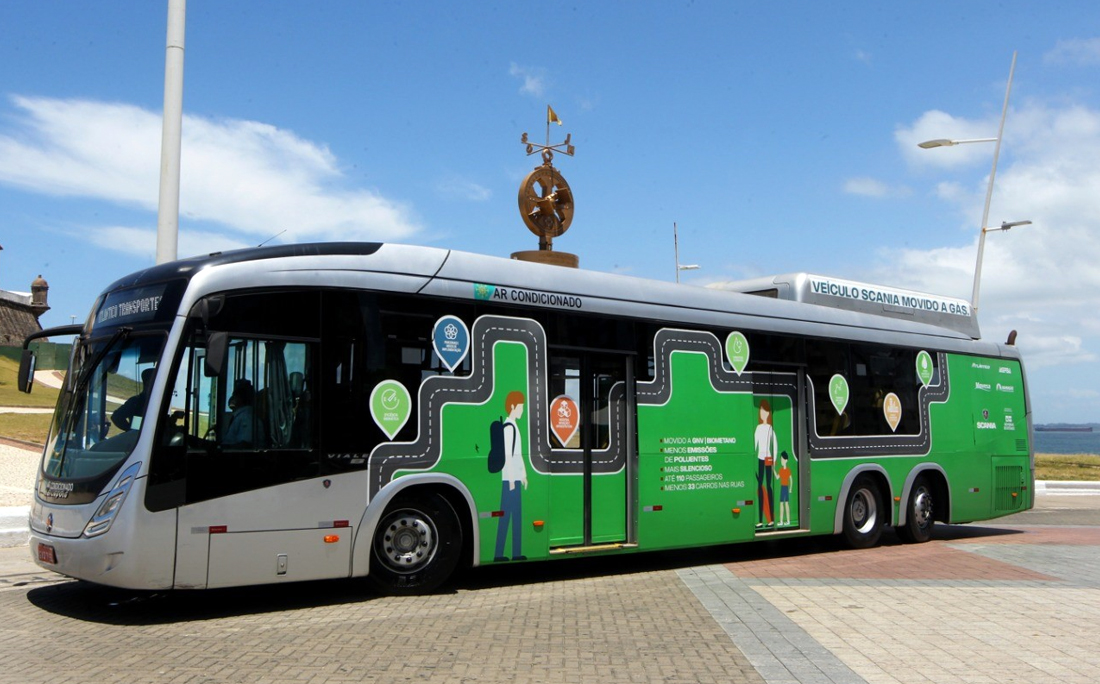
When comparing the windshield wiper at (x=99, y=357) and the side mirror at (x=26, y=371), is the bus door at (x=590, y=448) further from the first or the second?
the side mirror at (x=26, y=371)

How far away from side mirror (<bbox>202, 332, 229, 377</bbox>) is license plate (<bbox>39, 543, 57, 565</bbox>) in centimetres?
198

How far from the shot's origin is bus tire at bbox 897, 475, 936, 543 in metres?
15.0

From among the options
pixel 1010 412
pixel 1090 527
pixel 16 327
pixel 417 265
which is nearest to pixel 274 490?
pixel 417 265

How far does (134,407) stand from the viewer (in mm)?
8266

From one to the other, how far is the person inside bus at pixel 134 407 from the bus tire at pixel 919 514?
10.9m

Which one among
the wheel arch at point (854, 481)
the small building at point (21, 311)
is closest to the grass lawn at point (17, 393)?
the small building at point (21, 311)

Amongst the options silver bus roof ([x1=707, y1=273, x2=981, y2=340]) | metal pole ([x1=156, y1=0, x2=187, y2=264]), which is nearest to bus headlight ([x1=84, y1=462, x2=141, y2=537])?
metal pole ([x1=156, y1=0, x2=187, y2=264])

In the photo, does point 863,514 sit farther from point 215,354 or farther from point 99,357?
point 99,357

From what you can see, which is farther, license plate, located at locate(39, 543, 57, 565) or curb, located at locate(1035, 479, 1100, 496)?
curb, located at locate(1035, 479, 1100, 496)

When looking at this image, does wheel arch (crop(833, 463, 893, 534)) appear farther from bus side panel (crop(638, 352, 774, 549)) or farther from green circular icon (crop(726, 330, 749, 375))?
green circular icon (crop(726, 330, 749, 375))

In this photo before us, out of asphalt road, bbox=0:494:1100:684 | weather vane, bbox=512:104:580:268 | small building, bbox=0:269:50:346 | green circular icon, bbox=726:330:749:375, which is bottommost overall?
asphalt road, bbox=0:494:1100:684

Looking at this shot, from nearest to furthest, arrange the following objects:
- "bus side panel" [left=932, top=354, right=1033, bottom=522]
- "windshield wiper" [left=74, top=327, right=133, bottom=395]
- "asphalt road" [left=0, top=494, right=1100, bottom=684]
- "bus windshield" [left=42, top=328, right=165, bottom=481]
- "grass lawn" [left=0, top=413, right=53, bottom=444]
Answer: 1. "asphalt road" [left=0, top=494, right=1100, bottom=684]
2. "bus windshield" [left=42, top=328, right=165, bottom=481]
3. "windshield wiper" [left=74, top=327, right=133, bottom=395]
4. "bus side panel" [left=932, top=354, right=1033, bottom=522]
5. "grass lawn" [left=0, top=413, right=53, bottom=444]

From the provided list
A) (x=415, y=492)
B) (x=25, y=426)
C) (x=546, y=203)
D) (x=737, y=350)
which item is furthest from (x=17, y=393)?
(x=415, y=492)

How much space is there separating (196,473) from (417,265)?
110 inches
